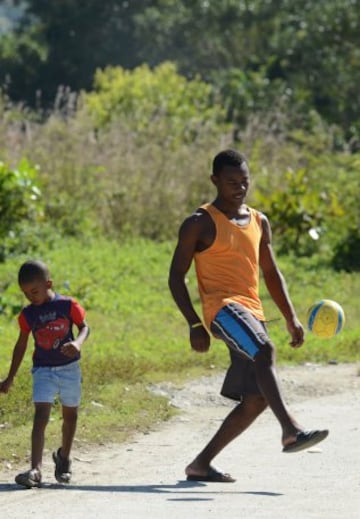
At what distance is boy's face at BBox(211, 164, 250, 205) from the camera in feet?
24.8

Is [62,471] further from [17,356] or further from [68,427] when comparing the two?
[17,356]

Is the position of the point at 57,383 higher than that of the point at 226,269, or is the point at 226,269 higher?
the point at 226,269

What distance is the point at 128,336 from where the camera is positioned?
1263 centimetres

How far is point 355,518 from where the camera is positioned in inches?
252

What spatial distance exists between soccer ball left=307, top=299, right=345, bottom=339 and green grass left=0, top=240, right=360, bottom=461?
1.58 meters

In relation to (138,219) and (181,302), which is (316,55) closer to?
(138,219)

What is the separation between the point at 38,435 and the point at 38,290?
2.59ft

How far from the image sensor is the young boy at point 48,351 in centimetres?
750

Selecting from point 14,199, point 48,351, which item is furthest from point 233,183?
point 14,199

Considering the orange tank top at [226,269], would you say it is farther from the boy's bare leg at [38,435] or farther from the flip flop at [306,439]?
the boy's bare leg at [38,435]

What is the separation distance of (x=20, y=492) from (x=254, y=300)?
1.63m

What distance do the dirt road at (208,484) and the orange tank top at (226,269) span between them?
943mm

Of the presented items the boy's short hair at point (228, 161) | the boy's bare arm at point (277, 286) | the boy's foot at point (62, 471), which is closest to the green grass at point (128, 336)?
the boy's foot at point (62, 471)

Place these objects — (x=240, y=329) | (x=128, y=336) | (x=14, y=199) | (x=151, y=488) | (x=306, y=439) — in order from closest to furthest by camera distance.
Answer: (x=306, y=439)
(x=240, y=329)
(x=151, y=488)
(x=128, y=336)
(x=14, y=199)
